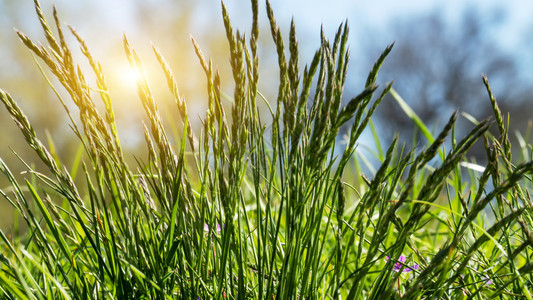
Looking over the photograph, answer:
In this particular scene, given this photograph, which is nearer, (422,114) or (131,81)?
(131,81)

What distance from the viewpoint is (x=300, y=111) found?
0.86 metres

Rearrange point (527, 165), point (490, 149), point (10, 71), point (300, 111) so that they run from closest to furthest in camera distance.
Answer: point (527, 165)
point (300, 111)
point (490, 149)
point (10, 71)

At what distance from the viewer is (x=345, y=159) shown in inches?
36.6

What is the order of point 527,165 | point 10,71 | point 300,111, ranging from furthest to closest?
1. point 10,71
2. point 300,111
3. point 527,165

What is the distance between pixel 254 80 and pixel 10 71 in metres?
19.6

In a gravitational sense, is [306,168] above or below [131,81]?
below

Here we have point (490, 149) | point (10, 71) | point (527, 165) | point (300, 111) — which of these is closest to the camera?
point (527, 165)

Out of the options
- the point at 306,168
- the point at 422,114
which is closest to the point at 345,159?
the point at 306,168

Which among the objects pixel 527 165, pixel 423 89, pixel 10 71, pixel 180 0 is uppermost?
pixel 180 0

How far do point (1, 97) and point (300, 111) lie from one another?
562 mm

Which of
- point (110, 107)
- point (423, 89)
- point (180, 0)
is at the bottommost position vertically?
point (110, 107)

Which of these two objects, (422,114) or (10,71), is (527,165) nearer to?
(422,114)

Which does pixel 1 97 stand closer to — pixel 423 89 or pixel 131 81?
pixel 131 81

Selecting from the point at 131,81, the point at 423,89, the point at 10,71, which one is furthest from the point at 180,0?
the point at 131,81
